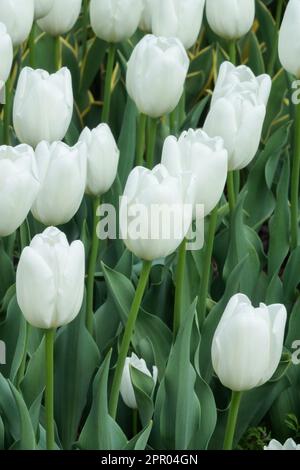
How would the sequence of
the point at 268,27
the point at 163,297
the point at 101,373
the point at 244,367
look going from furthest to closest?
the point at 268,27, the point at 163,297, the point at 101,373, the point at 244,367

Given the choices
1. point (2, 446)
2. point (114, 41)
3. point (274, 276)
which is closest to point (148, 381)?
point (2, 446)

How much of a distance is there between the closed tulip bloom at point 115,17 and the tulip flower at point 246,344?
0.85 m

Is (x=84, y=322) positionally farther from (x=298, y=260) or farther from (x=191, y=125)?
(x=191, y=125)

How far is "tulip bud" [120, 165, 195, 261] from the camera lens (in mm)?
1415

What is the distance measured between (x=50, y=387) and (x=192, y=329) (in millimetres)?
364

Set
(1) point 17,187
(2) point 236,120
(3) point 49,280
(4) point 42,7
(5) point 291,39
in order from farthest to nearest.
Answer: (4) point 42,7
(5) point 291,39
(2) point 236,120
(1) point 17,187
(3) point 49,280

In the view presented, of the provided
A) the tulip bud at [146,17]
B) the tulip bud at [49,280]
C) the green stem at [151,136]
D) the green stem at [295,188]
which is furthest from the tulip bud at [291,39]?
the tulip bud at [49,280]

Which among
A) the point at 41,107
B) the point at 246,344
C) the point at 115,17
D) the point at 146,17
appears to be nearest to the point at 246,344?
the point at 246,344

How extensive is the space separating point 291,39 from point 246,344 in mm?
727

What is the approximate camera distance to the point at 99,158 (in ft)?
5.67

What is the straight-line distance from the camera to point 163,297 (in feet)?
6.49

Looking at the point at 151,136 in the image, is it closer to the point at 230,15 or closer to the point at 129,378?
the point at 230,15

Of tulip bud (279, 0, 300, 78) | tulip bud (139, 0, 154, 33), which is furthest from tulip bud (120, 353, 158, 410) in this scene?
tulip bud (139, 0, 154, 33)

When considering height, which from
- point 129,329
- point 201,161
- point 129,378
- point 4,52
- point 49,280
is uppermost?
point 4,52
